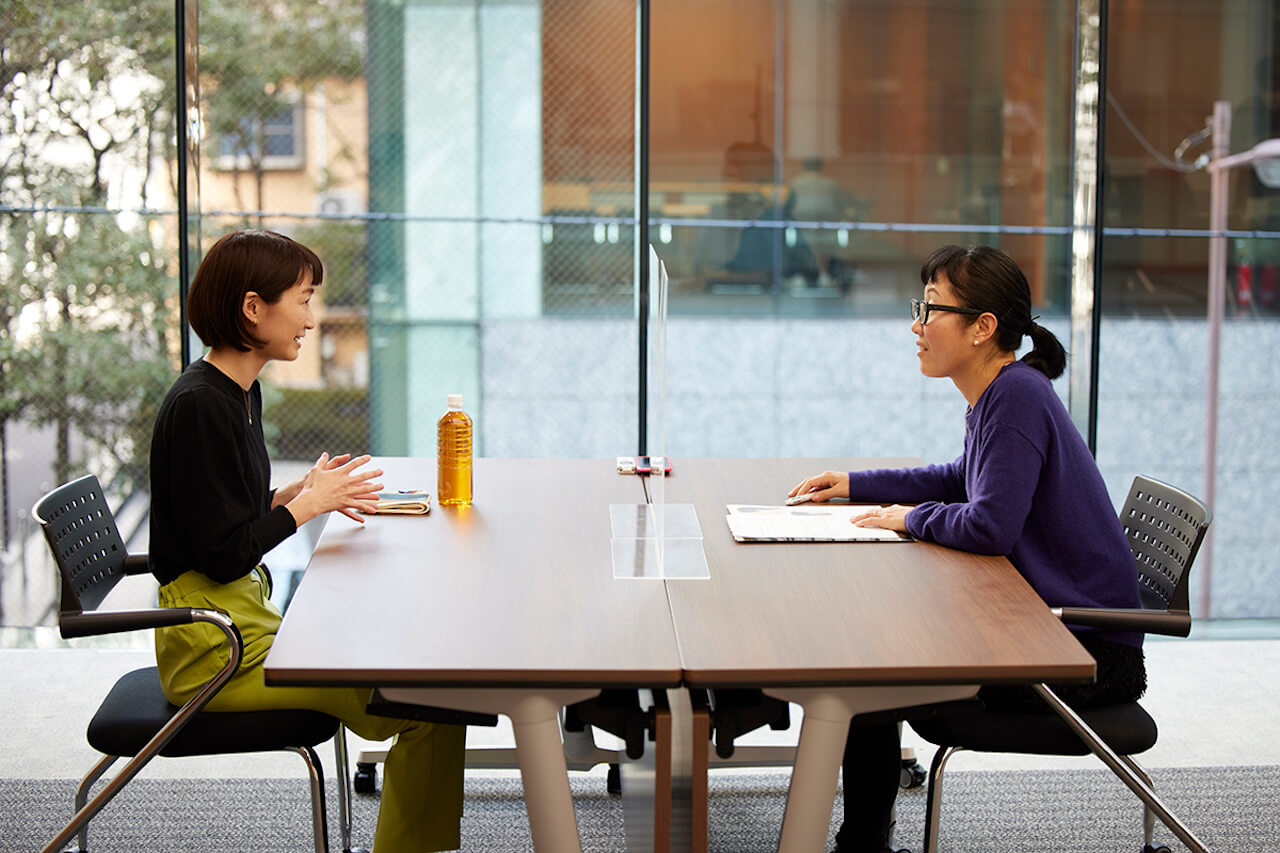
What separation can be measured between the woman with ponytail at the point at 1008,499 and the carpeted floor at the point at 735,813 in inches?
14.7

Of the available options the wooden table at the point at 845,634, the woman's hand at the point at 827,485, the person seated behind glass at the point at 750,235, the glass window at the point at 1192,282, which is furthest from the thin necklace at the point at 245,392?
the glass window at the point at 1192,282

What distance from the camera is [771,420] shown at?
4.04 meters

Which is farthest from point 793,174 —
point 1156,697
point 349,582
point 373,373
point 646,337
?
point 349,582

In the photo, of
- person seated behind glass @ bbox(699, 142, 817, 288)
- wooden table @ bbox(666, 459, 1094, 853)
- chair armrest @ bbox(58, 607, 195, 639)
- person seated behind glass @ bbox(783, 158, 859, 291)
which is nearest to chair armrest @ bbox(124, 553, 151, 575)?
chair armrest @ bbox(58, 607, 195, 639)

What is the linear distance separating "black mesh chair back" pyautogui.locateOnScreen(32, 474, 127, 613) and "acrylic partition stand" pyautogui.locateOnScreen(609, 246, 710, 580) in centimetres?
91

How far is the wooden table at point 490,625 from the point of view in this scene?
1.56 m

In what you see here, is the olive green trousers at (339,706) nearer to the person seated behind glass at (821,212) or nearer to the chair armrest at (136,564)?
the chair armrest at (136,564)

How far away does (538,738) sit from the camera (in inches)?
68.3

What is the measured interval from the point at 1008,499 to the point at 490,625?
899 mm

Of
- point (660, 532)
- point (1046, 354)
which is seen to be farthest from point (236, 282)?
point (1046, 354)

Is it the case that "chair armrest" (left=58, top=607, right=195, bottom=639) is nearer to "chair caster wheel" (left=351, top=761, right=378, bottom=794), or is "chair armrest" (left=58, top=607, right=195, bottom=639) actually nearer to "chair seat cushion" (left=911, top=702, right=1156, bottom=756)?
"chair caster wheel" (left=351, top=761, right=378, bottom=794)

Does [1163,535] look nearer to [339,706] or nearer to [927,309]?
[927,309]

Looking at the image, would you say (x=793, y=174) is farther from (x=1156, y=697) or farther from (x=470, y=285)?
(x=1156, y=697)

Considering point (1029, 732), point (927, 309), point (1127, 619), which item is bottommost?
point (1029, 732)
